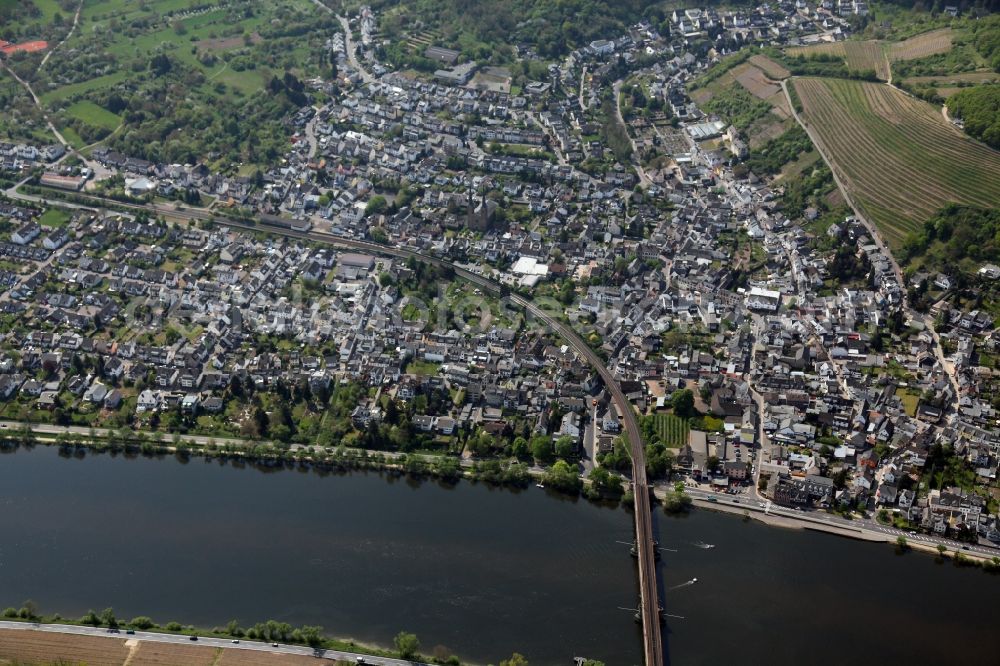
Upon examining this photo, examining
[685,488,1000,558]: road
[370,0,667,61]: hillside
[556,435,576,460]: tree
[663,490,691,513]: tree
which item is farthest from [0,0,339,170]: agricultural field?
[685,488,1000,558]: road

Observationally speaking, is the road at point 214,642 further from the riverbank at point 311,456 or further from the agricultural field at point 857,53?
the agricultural field at point 857,53

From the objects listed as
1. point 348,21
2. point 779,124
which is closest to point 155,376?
point 779,124

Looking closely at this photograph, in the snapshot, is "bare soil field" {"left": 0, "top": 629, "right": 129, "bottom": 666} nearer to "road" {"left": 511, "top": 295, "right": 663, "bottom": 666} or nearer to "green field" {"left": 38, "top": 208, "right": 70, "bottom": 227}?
"road" {"left": 511, "top": 295, "right": 663, "bottom": 666}

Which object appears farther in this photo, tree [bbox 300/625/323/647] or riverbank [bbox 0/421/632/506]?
riverbank [bbox 0/421/632/506]

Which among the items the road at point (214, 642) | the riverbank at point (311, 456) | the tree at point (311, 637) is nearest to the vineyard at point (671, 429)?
the riverbank at point (311, 456)

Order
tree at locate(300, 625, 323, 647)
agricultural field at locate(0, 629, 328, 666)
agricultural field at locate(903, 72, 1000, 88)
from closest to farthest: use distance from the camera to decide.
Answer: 1. agricultural field at locate(0, 629, 328, 666)
2. tree at locate(300, 625, 323, 647)
3. agricultural field at locate(903, 72, 1000, 88)

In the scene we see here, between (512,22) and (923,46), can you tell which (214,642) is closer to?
(512,22)

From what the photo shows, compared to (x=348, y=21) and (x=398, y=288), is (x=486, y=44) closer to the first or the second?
(x=348, y=21)
